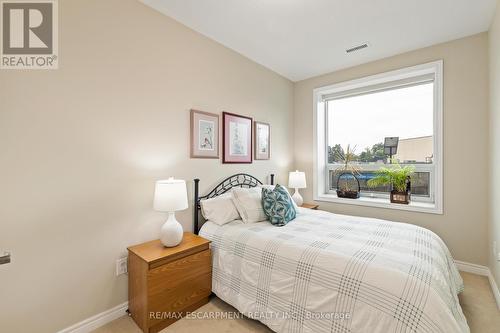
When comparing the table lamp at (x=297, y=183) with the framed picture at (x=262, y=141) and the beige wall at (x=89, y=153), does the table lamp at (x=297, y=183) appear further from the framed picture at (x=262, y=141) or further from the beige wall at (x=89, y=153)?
the beige wall at (x=89, y=153)

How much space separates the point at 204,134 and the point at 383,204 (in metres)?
2.65

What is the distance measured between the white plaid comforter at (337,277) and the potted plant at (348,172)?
133cm

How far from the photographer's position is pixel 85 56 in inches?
67.9

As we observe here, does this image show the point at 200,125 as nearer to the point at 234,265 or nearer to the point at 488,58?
the point at 234,265

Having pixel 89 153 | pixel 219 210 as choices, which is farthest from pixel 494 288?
pixel 89 153

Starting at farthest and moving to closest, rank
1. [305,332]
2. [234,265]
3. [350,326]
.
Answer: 1. [234,265]
2. [305,332]
3. [350,326]

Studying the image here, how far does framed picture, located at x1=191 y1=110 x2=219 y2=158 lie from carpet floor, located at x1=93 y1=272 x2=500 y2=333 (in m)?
1.50

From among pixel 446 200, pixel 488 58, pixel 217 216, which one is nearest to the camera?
pixel 217 216

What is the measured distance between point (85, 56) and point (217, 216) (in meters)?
1.73

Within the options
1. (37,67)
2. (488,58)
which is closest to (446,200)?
(488,58)

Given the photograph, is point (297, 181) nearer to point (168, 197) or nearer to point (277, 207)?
point (277, 207)

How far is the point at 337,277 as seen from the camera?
1.41m

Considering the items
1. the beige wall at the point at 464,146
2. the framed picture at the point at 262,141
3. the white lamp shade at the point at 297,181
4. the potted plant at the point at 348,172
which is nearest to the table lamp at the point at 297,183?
the white lamp shade at the point at 297,181

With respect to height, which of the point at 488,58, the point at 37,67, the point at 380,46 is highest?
the point at 380,46
